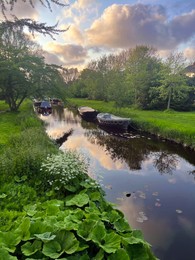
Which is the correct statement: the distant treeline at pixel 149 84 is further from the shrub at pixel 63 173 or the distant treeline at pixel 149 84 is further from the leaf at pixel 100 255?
the leaf at pixel 100 255

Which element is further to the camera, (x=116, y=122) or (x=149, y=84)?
(x=149, y=84)

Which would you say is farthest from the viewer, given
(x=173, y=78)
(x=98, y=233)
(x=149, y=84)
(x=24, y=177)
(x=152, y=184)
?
(x=149, y=84)

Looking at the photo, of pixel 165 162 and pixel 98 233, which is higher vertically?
pixel 98 233

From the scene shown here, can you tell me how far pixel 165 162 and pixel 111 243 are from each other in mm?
14094

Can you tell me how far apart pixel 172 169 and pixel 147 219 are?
708 cm

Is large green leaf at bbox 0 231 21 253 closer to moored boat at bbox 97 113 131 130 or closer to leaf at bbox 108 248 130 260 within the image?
leaf at bbox 108 248 130 260

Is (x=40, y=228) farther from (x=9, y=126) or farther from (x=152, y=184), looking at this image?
(x=9, y=126)

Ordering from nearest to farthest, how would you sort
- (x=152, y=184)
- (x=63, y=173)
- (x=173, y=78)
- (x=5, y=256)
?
1. (x=5, y=256)
2. (x=63, y=173)
3. (x=152, y=184)
4. (x=173, y=78)

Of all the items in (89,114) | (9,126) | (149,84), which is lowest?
(89,114)

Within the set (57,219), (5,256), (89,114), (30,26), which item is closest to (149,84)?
(89,114)

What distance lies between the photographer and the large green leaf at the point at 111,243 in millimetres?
3888

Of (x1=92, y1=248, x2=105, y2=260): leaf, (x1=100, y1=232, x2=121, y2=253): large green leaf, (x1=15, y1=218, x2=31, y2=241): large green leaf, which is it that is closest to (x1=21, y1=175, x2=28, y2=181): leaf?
(x1=15, y1=218, x2=31, y2=241): large green leaf

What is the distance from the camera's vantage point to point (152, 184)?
1314cm

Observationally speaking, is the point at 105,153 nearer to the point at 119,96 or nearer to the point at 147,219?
the point at 147,219
